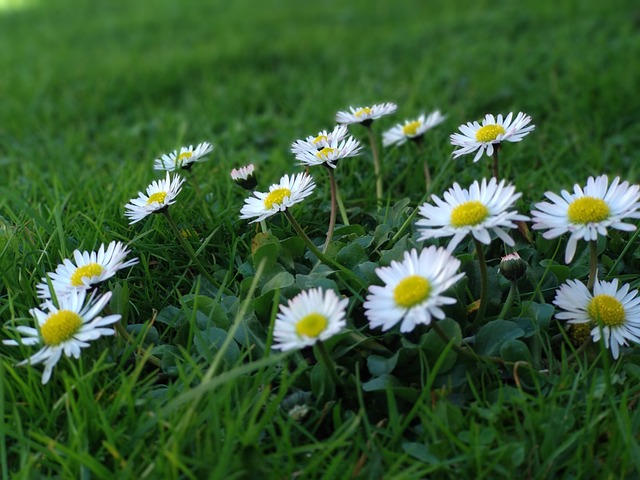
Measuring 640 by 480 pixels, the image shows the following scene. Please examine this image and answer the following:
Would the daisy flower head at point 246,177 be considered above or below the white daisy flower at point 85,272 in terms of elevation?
above

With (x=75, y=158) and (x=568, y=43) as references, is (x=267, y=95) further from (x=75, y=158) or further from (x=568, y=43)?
(x=568, y=43)

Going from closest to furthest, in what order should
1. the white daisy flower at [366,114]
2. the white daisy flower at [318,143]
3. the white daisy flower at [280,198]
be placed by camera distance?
the white daisy flower at [280,198]
the white daisy flower at [318,143]
the white daisy flower at [366,114]

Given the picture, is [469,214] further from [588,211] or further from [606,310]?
[606,310]

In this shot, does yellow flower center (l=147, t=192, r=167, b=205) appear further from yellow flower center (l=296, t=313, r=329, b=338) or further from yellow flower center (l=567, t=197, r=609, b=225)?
yellow flower center (l=567, t=197, r=609, b=225)

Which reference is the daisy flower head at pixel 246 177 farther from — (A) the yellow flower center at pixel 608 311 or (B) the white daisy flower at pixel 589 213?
(A) the yellow flower center at pixel 608 311

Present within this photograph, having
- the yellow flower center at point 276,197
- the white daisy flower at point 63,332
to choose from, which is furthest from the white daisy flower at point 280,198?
the white daisy flower at point 63,332

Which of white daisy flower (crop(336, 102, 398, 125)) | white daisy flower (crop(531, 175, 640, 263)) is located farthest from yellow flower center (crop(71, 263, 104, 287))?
white daisy flower (crop(531, 175, 640, 263))

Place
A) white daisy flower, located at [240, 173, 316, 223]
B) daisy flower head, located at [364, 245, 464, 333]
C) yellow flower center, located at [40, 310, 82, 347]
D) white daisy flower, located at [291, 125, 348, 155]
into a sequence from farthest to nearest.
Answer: white daisy flower, located at [291, 125, 348, 155], white daisy flower, located at [240, 173, 316, 223], yellow flower center, located at [40, 310, 82, 347], daisy flower head, located at [364, 245, 464, 333]
